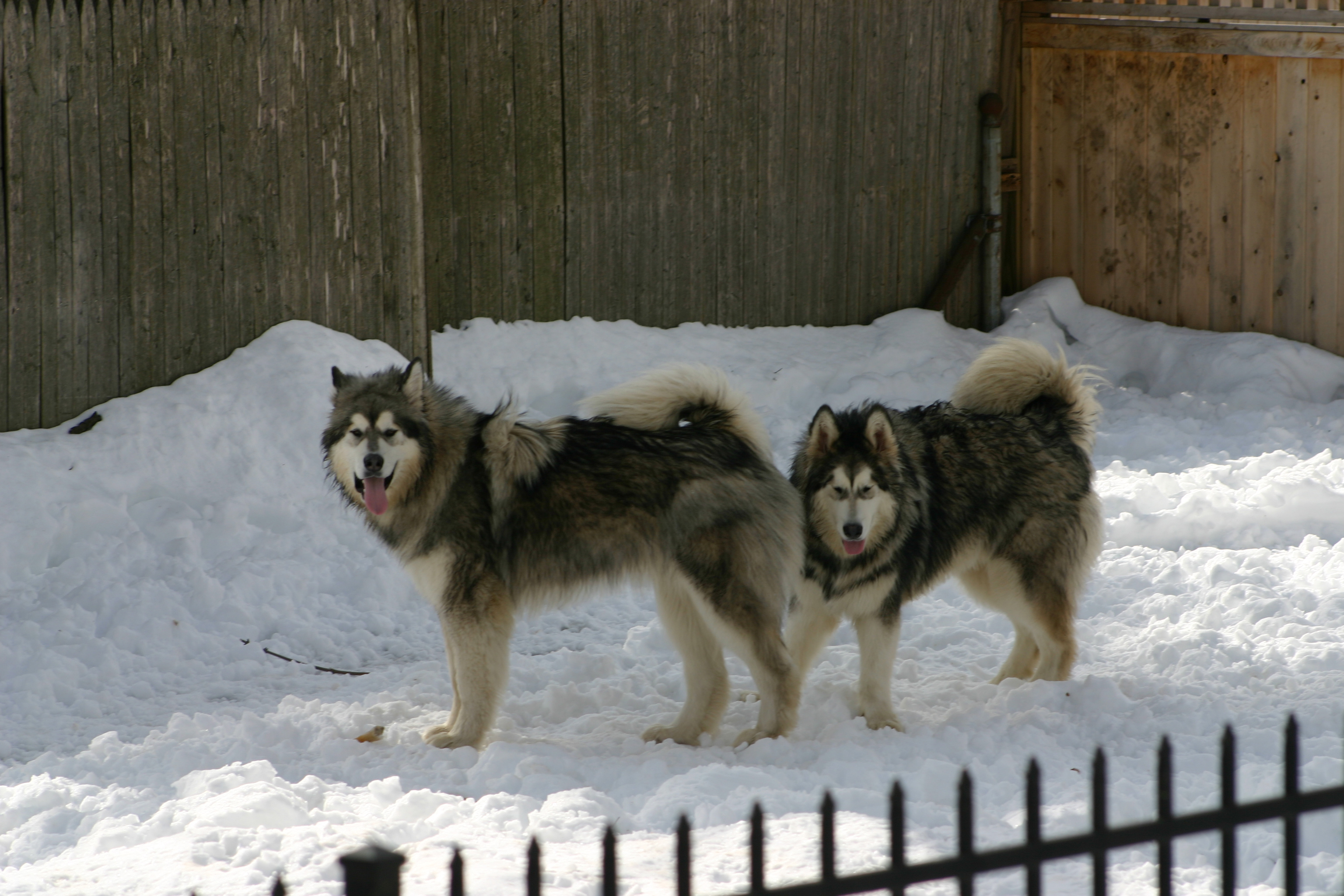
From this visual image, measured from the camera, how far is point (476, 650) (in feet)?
17.3

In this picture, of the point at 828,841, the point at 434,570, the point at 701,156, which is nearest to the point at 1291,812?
the point at 828,841

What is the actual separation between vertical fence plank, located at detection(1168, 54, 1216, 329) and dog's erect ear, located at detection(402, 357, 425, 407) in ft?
28.6

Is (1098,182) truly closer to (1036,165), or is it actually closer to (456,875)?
(1036,165)

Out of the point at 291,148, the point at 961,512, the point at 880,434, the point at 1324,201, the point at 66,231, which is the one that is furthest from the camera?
the point at 1324,201

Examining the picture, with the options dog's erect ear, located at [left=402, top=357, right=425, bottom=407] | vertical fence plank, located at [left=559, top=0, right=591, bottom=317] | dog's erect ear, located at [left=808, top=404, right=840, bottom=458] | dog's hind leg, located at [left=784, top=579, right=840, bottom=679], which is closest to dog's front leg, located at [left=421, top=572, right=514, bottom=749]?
dog's erect ear, located at [left=402, top=357, right=425, bottom=407]

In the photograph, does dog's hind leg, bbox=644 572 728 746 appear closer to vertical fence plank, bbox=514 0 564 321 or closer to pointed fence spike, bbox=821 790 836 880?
pointed fence spike, bbox=821 790 836 880

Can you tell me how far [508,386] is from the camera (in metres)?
9.61

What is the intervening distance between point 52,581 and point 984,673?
464 cm

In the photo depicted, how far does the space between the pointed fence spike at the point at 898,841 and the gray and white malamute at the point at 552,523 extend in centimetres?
299

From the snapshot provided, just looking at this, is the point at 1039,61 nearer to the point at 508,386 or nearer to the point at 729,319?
the point at 729,319

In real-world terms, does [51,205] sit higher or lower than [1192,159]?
lower

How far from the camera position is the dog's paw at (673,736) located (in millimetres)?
5402

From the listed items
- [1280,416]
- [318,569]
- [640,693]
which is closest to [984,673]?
[640,693]

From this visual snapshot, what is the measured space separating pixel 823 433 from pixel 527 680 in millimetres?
1883
